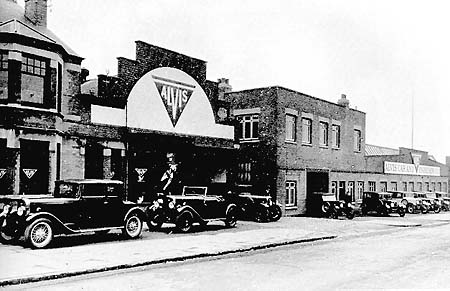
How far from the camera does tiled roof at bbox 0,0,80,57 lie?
16.1 m

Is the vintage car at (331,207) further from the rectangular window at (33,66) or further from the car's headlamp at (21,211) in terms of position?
the car's headlamp at (21,211)

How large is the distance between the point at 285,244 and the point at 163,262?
5.14 meters

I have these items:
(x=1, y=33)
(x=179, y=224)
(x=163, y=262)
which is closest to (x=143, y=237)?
(x=179, y=224)

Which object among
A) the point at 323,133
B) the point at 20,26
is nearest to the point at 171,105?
the point at 20,26

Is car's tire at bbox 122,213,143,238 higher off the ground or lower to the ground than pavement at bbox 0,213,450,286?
higher

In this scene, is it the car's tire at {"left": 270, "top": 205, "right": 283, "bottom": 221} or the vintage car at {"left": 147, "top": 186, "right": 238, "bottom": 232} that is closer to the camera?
the vintage car at {"left": 147, "top": 186, "right": 238, "bottom": 232}

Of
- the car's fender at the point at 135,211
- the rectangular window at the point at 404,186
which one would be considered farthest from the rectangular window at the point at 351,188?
the car's fender at the point at 135,211

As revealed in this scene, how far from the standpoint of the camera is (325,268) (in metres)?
10.6

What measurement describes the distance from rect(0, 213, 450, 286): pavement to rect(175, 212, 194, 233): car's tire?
33 cm

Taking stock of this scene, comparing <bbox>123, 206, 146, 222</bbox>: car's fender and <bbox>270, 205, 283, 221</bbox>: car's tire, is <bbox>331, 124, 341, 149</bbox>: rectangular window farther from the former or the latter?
<bbox>123, 206, 146, 222</bbox>: car's fender

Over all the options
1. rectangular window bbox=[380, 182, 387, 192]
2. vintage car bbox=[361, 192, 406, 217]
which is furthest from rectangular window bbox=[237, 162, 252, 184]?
rectangular window bbox=[380, 182, 387, 192]

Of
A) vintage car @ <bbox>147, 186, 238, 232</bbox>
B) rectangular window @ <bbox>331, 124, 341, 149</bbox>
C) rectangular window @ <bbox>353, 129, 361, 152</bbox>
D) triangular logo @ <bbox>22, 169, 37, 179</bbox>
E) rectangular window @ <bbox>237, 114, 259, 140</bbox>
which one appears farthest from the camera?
rectangular window @ <bbox>353, 129, 361, 152</bbox>

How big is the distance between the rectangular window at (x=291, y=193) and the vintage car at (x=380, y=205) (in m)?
5.61

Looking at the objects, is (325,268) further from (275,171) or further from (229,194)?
(275,171)
